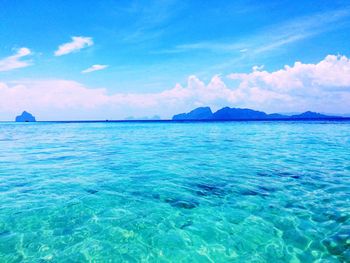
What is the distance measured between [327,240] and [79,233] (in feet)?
24.5

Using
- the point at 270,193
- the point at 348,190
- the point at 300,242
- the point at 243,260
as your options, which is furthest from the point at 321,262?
the point at 348,190

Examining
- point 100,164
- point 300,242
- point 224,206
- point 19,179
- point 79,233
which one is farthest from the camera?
point 100,164

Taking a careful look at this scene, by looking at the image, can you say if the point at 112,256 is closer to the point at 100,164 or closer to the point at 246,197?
the point at 246,197

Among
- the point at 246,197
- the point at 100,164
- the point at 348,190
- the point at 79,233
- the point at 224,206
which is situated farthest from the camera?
the point at 100,164

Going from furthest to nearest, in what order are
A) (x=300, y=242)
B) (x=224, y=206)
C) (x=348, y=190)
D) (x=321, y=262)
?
(x=348, y=190), (x=224, y=206), (x=300, y=242), (x=321, y=262)

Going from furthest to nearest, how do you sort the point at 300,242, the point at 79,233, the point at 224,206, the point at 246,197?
the point at 246,197, the point at 224,206, the point at 79,233, the point at 300,242

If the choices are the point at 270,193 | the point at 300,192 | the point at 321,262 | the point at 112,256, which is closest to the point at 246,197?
the point at 270,193

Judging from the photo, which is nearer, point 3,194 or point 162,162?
point 3,194

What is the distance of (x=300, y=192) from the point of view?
36.5ft

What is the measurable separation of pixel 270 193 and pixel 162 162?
30.9 feet

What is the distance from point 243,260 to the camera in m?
6.30

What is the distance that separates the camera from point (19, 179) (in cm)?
1396

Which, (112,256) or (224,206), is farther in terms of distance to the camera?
(224,206)

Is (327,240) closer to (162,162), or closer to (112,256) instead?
(112,256)
